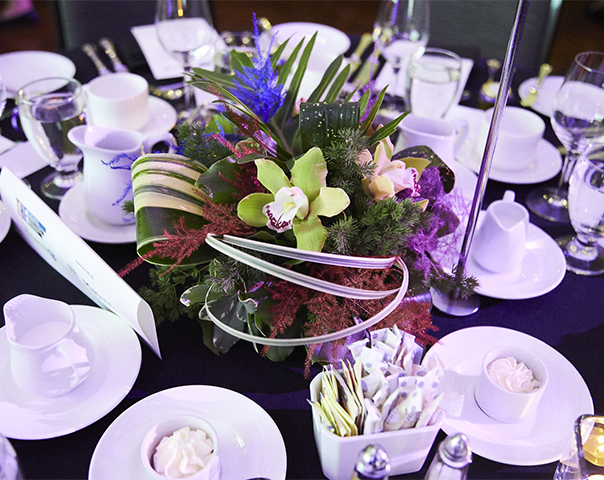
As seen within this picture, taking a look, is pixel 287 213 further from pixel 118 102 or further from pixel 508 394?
pixel 118 102

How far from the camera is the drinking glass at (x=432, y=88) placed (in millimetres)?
1015

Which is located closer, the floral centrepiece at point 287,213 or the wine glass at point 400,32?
the floral centrepiece at point 287,213

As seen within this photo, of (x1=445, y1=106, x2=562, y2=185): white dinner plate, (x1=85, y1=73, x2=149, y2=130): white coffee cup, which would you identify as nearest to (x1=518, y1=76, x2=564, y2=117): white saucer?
(x1=445, y1=106, x2=562, y2=185): white dinner plate

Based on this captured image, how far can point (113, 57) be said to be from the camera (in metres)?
1.26

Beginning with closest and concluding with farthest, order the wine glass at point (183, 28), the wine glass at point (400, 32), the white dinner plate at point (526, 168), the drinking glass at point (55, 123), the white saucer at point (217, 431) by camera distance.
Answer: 1. the white saucer at point (217, 431)
2. the drinking glass at point (55, 123)
3. the white dinner plate at point (526, 168)
4. the wine glass at point (183, 28)
5. the wine glass at point (400, 32)

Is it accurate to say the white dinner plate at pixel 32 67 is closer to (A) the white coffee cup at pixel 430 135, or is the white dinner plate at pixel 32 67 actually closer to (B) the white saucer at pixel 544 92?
(A) the white coffee cup at pixel 430 135

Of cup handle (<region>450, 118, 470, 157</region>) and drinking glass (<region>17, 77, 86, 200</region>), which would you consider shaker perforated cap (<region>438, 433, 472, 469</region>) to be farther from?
drinking glass (<region>17, 77, 86, 200</region>)

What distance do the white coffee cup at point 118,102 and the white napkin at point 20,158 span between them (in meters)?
0.11

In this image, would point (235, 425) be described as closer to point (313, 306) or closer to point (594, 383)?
point (313, 306)

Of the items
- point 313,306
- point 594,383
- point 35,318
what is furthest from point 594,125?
point 35,318

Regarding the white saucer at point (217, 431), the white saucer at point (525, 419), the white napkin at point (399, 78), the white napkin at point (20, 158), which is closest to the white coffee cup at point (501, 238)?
the white saucer at point (525, 419)

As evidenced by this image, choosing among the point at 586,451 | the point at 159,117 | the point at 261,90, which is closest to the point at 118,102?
the point at 159,117

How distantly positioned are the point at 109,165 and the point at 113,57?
597 mm

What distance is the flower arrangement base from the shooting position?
0.51 metres
